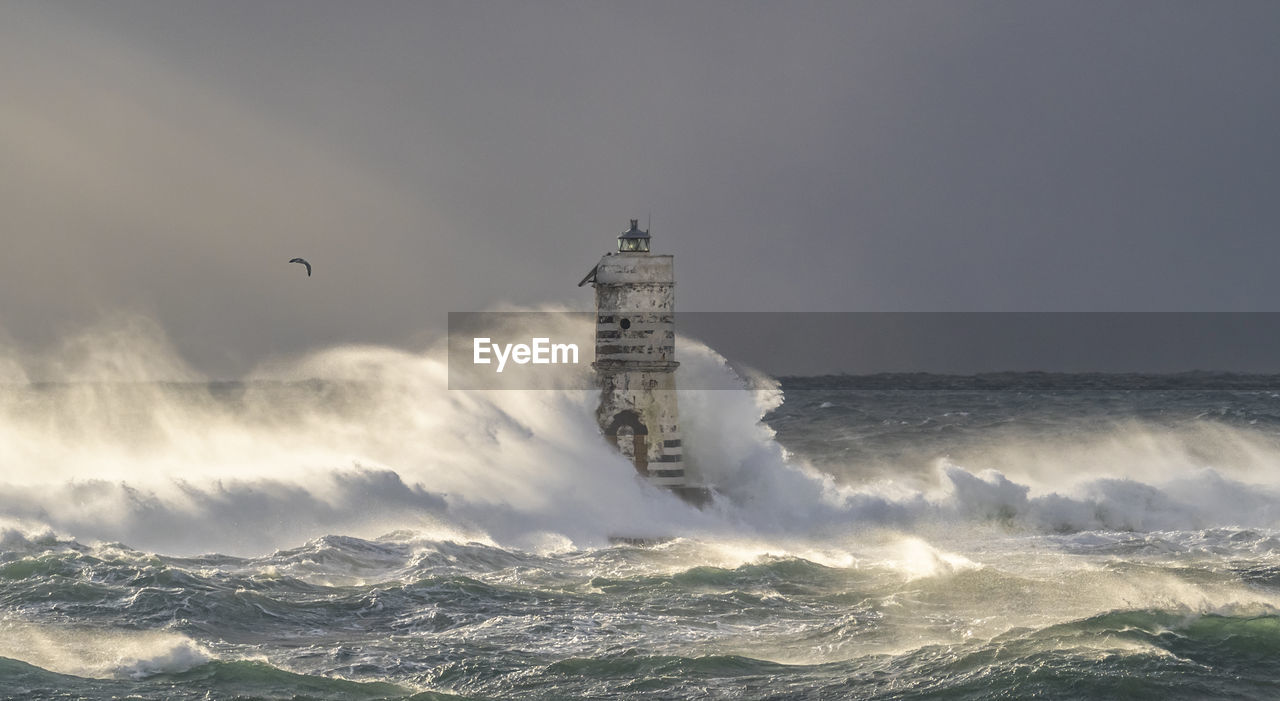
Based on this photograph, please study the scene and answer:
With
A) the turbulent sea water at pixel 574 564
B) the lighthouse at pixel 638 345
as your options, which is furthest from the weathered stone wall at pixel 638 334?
the turbulent sea water at pixel 574 564

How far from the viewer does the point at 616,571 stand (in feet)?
68.1

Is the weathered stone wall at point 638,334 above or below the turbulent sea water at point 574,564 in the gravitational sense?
above

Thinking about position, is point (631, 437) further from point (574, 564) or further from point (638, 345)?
point (574, 564)

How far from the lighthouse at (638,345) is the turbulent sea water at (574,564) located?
819 millimetres

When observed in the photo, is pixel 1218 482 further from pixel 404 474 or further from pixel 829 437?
pixel 829 437

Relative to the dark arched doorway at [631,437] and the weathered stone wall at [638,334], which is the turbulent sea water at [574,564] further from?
the weathered stone wall at [638,334]

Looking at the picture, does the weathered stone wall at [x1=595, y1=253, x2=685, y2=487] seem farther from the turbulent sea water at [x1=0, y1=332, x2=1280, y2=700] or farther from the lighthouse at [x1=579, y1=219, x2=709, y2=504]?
the turbulent sea water at [x1=0, y1=332, x2=1280, y2=700]

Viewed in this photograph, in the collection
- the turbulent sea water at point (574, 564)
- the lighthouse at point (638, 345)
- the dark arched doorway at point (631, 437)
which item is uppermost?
the lighthouse at point (638, 345)

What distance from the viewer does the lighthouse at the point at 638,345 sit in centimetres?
2528

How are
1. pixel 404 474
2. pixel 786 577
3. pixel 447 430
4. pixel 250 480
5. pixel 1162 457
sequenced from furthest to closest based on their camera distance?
pixel 1162 457, pixel 447 430, pixel 404 474, pixel 250 480, pixel 786 577

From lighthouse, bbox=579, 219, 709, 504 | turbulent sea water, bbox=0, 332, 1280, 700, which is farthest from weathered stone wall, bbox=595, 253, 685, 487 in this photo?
turbulent sea water, bbox=0, 332, 1280, 700

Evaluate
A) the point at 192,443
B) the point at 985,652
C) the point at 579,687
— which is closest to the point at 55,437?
the point at 192,443

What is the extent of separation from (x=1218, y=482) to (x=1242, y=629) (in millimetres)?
15872

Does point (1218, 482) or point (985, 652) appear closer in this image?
point (985, 652)
